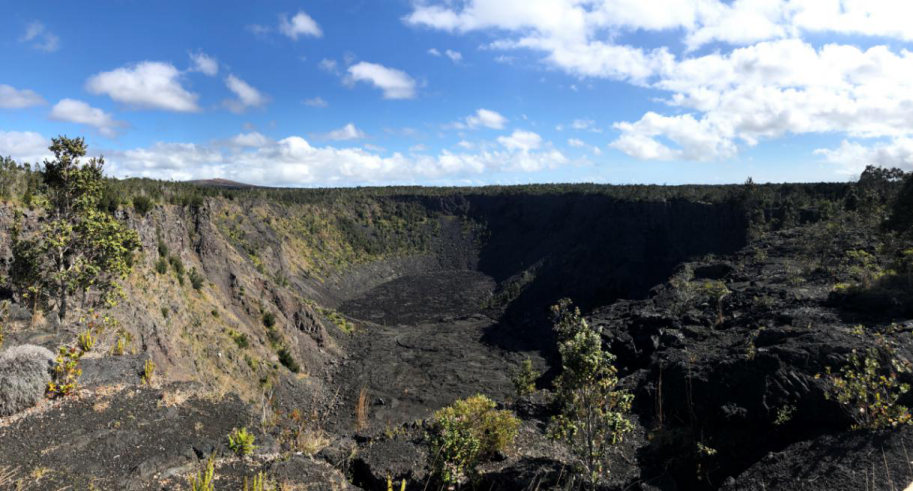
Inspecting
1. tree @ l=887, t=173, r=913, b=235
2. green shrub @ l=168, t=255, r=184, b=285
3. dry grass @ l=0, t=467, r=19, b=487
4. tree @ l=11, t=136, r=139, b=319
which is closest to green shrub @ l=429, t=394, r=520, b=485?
dry grass @ l=0, t=467, r=19, b=487

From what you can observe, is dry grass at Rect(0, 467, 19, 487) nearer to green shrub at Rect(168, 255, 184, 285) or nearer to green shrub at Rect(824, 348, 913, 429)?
green shrub at Rect(824, 348, 913, 429)

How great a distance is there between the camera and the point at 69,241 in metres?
12.6

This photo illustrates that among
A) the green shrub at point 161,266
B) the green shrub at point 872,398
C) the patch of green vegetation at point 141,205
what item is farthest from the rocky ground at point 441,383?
the patch of green vegetation at point 141,205

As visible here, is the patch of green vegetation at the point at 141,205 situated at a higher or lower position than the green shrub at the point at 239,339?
higher

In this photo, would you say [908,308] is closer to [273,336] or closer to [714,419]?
[714,419]

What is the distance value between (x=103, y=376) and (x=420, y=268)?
6812cm

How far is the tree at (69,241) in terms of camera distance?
1227 cm

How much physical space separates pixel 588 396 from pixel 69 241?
573 inches

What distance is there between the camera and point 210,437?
32.1 feet

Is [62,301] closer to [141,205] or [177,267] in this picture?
[141,205]

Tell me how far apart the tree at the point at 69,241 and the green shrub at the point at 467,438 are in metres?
10.7

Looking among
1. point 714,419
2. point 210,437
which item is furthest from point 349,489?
point 714,419

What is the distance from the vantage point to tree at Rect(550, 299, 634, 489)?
8031 millimetres

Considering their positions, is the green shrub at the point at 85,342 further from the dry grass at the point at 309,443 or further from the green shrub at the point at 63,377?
the dry grass at the point at 309,443
